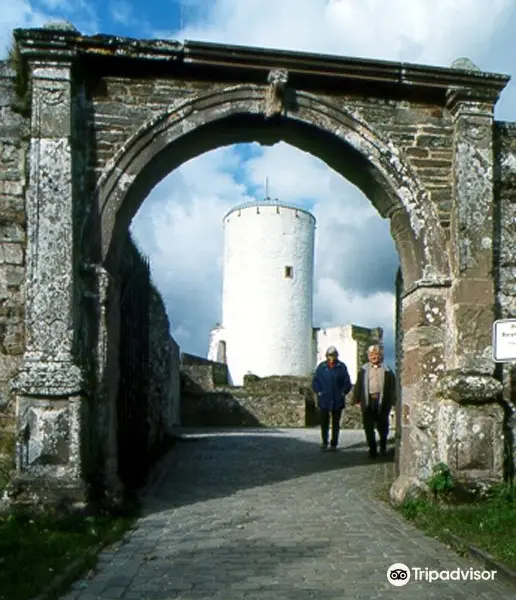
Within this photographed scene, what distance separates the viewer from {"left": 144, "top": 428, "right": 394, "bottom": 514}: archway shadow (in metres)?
8.28

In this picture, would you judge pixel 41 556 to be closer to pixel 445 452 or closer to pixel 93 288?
pixel 93 288

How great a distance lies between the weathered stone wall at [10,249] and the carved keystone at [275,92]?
2.18 metres

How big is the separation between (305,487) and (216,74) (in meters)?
4.16

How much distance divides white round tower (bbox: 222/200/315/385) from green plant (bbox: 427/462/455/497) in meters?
26.0

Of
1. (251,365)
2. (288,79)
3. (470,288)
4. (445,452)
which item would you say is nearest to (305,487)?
(445,452)

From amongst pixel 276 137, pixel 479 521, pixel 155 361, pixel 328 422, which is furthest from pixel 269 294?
pixel 479 521

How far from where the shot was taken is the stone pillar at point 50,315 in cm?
674

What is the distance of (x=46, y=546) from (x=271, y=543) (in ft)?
5.06

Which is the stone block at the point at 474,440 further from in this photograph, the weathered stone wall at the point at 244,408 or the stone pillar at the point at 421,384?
the weathered stone wall at the point at 244,408

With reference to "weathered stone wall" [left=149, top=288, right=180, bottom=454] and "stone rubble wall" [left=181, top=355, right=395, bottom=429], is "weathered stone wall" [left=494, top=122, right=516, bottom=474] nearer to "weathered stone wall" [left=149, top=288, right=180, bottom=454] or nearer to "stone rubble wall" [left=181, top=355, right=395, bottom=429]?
"weathered stone wall" [left=149, top=288, right=180, bottom=454]

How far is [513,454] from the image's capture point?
754 cm

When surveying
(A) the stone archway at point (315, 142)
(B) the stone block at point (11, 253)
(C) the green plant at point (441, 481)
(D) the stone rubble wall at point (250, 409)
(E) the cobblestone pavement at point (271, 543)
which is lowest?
(D) the stone rubble wall at point (250, 409)

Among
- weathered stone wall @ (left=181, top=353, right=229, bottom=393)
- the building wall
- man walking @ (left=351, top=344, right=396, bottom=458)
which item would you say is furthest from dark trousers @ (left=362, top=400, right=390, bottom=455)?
the building wall

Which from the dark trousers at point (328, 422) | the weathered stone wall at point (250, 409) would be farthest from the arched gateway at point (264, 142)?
the weathered stone wall at point (250, 409)
